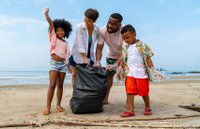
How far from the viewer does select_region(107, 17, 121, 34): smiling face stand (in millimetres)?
4319

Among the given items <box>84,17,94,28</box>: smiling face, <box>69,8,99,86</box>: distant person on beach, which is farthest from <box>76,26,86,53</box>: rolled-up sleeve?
<box>84,17,94,28</box>: smiling face

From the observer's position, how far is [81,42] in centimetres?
427

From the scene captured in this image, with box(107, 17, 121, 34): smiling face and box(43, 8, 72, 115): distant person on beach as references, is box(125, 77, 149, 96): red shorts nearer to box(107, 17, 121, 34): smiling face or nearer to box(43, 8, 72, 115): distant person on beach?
box(107, 17, 121, 34): smiling face

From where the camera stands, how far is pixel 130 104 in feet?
13.4

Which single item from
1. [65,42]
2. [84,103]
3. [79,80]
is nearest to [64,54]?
[65,42]

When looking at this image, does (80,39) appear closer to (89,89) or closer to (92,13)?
(92,13)

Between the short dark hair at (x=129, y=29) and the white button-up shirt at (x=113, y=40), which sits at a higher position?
the short dark hair at (x=129, y=29)

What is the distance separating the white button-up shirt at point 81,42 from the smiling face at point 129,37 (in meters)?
0.57

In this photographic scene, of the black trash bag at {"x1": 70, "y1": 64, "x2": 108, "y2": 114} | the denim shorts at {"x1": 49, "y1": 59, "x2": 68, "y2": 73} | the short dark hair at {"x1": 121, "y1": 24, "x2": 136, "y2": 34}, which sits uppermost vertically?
the short dark hair at {"x1": 121, "y1": 24, "x2": 136, "y2": 34}

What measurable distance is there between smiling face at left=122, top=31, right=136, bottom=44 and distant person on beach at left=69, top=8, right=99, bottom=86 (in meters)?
0.55

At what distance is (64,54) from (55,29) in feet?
1.52

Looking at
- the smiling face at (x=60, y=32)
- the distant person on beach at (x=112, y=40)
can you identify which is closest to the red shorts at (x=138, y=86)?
the distant person on beach at (x=112, y=40)

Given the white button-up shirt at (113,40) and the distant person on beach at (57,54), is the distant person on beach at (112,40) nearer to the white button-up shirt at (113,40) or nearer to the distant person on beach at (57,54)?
the white button-up shirt at (113,40)

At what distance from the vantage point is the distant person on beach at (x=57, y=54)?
424 centimetres
